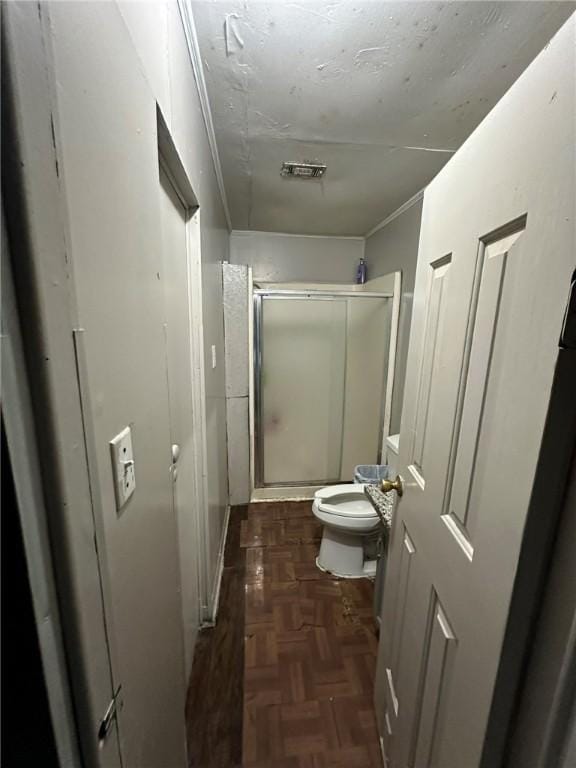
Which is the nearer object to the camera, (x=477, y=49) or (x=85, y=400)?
(x=85, y=400)

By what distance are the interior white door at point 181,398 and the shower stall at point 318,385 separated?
1226mm

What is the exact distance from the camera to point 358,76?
1010 millimetres

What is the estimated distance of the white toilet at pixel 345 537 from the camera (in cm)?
161

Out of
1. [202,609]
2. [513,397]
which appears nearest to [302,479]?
[202,609]

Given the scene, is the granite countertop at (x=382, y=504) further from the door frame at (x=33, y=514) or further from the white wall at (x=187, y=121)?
the door frame at (x=33, y=514)

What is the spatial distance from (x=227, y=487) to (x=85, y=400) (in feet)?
6.77

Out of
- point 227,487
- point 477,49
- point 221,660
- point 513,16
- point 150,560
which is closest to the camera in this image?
point 150,560

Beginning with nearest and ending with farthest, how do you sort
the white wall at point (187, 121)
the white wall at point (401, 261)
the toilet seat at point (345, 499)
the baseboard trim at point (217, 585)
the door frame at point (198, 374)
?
the white wall at point (187, 121), the door frame at point (198, 374), the baseboard trim at point (217, 585), the toilet seat at point (345, 499), the white wall at point (401, 261)

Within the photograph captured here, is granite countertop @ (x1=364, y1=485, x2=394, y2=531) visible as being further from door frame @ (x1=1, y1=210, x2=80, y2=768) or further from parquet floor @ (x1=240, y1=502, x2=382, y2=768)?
door frame @ (x1=1, y1=210, x2=80, y2=768)

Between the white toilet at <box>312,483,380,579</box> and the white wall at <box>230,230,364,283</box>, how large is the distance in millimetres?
2031

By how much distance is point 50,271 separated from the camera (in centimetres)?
30

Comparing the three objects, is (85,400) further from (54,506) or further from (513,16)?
(513,16)

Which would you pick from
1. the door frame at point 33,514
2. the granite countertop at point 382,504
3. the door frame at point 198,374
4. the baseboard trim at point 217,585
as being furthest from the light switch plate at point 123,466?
the baseboard trim at point 217,585

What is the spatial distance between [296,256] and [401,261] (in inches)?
41.9
